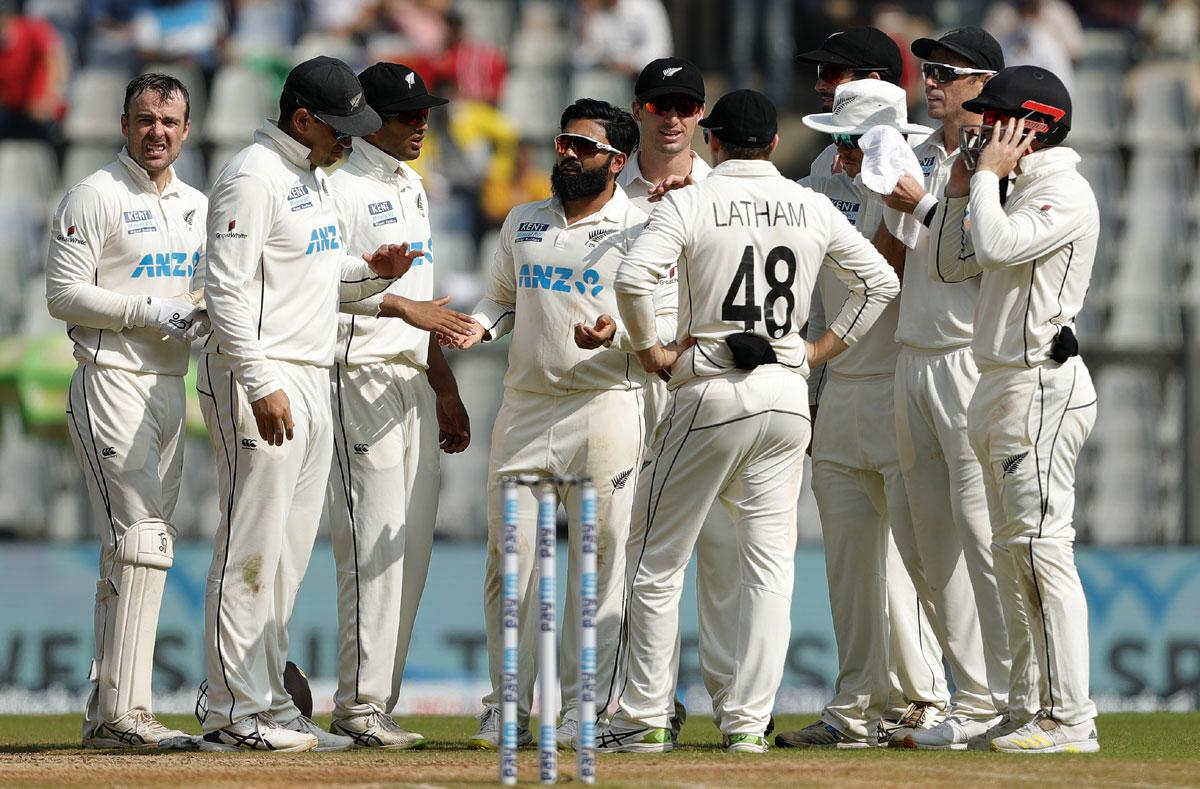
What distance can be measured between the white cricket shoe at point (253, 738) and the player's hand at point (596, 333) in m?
1.69

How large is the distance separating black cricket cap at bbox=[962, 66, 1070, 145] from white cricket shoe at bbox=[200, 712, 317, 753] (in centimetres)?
325

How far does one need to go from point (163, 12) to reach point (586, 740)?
37.9ft

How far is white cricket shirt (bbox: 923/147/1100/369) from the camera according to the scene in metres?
6.12

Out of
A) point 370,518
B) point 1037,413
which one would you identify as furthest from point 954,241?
point 370,518

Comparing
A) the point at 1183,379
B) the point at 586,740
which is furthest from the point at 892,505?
the point at 1183,379

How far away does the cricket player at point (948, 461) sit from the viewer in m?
6.57

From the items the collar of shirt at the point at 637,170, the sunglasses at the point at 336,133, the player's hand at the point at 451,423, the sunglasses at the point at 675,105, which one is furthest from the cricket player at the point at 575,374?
the sunglasses at the point at 336,133

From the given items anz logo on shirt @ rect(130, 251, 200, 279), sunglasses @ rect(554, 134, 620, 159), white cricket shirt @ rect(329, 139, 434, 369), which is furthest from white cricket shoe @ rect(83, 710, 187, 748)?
sunglasses @ rect(554, 134, 620, 159)

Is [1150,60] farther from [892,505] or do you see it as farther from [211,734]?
[211,734]

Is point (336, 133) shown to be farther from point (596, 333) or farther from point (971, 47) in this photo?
point (971, 47)

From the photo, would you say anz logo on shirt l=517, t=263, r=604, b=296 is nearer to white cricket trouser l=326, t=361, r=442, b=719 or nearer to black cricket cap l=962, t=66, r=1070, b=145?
white cricket trouser l=326, t=361, r=442, b=719

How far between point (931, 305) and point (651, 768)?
2.14 m

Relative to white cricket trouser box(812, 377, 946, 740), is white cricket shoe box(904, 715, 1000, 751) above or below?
below

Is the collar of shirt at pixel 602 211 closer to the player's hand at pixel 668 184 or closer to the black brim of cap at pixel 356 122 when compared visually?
the player's hand at pixel 668 184
